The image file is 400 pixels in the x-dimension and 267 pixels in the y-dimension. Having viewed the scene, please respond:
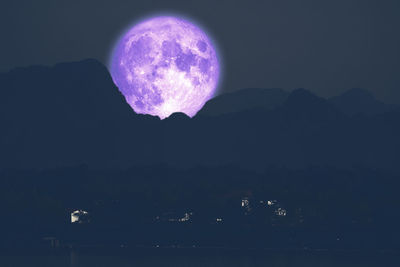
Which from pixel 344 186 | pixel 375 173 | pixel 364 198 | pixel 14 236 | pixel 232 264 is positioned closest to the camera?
pixel 232 264

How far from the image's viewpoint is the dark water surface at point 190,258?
113250 millimetres

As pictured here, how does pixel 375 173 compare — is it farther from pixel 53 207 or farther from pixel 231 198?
pixel 53 207

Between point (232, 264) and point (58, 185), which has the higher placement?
point (58, 185)

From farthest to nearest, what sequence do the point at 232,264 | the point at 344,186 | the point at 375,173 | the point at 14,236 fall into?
the point at 375,173 < the point at 344,186 < the point at 14,236 < the point at 232,264

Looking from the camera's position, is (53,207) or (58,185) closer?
(53,207)

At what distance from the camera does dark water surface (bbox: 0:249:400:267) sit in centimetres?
11325

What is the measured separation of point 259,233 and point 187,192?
23.3m

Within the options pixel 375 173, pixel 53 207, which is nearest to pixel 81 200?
pixel 53 207

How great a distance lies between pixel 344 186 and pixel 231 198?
29966 millimetres

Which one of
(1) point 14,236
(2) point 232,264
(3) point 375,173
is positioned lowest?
(2) point 232,264

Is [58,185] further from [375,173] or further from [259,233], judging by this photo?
[375,173]

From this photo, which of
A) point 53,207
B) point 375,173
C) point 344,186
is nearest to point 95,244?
point 53,207

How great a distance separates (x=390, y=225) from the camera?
5349 inches

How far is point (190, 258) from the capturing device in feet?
413
